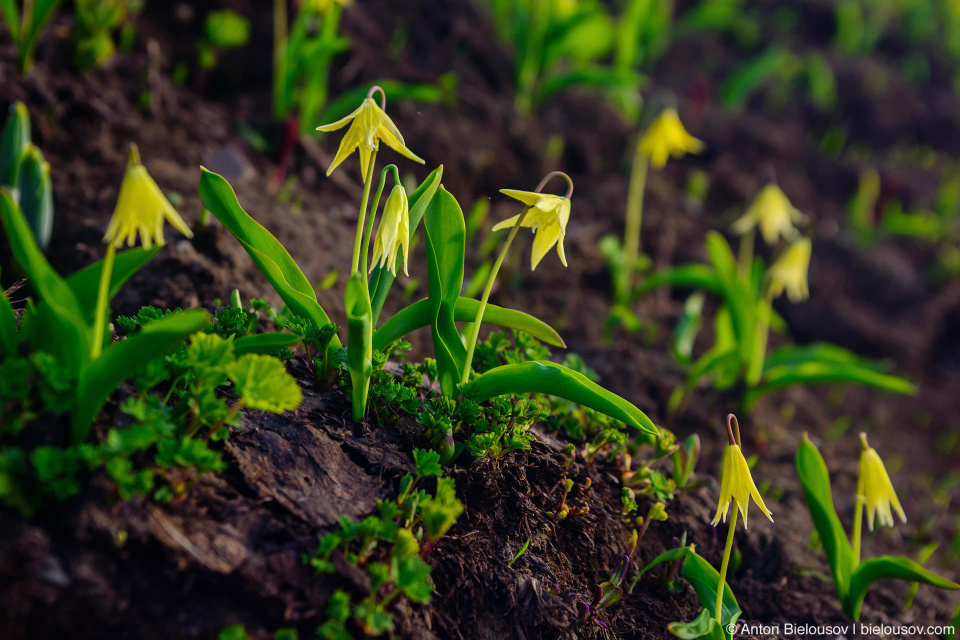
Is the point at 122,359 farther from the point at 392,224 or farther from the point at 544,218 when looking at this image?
the point at 544,218

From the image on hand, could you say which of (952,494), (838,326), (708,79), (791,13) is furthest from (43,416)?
(791,13)

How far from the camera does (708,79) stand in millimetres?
6000

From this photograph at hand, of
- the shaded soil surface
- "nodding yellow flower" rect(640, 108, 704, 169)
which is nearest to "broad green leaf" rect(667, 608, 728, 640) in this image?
the shaded soil surface

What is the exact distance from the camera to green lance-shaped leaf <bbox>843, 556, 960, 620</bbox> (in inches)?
64.3

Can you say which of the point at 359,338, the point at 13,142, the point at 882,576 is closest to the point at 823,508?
the point at 882,576

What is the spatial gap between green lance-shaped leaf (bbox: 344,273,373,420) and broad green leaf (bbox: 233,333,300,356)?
146 mm

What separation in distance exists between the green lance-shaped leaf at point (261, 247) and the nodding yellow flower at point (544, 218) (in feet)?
1.68

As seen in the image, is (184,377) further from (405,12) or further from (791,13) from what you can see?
(791,13)

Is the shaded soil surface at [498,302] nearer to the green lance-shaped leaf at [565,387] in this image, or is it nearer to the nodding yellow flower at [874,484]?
the green lance-shaped leaf at [565,387]

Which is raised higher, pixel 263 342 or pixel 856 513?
pixel 263 342

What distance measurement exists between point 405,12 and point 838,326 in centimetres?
376

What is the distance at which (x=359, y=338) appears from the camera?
1.38m

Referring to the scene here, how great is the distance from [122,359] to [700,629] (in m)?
1.40

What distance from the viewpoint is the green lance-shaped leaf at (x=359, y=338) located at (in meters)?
1.36
